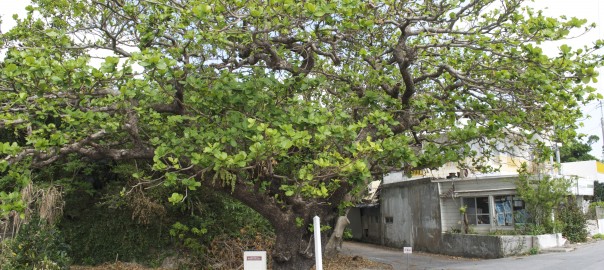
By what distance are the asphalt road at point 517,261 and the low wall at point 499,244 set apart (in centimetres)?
56

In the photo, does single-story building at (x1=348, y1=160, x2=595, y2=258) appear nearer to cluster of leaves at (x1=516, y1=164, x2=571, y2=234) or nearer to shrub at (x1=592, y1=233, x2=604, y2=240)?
cluster of leaves at (x1=516, y1=164, x2=571, y2=234)

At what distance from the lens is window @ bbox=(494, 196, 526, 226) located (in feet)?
66.5

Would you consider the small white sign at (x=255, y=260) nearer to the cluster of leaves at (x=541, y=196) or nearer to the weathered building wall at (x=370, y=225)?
the cluster of leaves at (x=541, y=196)

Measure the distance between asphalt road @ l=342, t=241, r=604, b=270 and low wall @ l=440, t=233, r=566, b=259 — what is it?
1.84 ft

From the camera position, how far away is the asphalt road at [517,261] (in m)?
14.9

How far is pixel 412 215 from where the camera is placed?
79.0ft

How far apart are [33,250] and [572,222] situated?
20.0 metres

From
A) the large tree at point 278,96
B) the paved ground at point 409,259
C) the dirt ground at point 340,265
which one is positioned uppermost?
the large tree at point 278,96

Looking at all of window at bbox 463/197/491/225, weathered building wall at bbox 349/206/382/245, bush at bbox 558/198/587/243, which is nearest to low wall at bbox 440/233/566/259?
window at bbox 463/197/491/225

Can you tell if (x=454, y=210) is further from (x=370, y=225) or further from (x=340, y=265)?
(x=370, y=225)

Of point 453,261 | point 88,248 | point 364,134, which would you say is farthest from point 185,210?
point 453,261

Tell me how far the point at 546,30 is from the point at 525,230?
1384cm

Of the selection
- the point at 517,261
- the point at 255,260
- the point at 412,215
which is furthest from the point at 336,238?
the point at 255,260

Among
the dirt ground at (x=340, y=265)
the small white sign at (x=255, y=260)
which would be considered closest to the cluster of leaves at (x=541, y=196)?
the dirt ground at (x=340, y=265)
